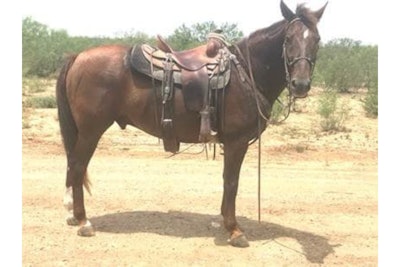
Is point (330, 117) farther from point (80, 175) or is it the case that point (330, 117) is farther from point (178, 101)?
point (80, 175)

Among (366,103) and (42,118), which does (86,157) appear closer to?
(42,118)

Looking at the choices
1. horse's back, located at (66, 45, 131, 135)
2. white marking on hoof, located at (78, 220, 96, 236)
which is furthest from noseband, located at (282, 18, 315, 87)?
white marking on hoof, located at (78, 220, 96, 236)

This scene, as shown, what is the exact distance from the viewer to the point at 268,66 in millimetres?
5105

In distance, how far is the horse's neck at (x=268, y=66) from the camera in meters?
5.06

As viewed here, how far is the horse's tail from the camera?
548 centimetres

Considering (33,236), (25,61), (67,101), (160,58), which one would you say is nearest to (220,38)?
(160,58)

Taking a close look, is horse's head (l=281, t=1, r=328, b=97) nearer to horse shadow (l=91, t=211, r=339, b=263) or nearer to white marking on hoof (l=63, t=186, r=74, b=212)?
horse shadow (l=91, t=211, r=339, b=263)

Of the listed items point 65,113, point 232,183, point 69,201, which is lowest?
point 69,201

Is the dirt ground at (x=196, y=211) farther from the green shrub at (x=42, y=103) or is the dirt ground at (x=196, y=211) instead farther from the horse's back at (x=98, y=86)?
the green shrub at (x=42, y=103)

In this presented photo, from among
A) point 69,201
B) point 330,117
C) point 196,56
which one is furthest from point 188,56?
point 330,117

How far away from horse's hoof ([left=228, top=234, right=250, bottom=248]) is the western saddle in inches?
44.3

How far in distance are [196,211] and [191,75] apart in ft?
6.36

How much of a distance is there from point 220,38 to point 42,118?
384 inches

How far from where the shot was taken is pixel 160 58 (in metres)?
5.18
